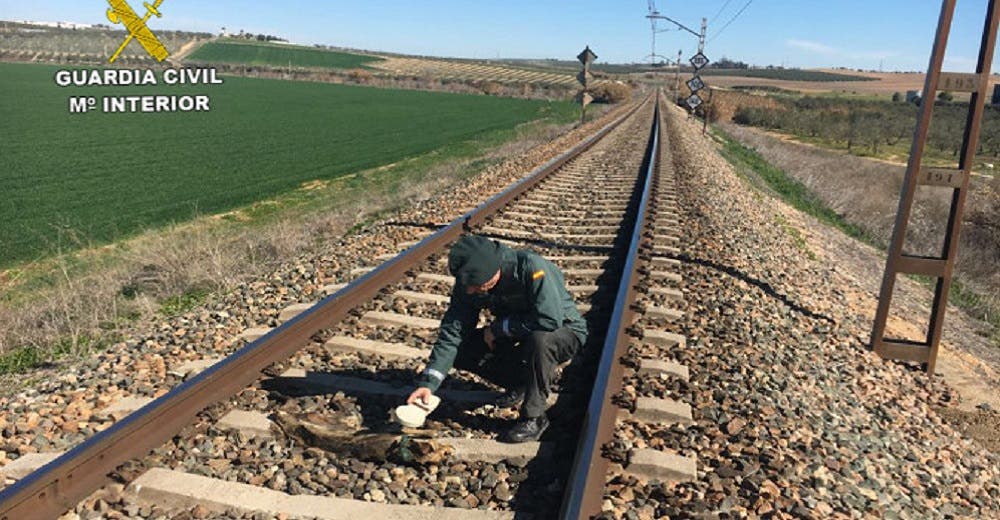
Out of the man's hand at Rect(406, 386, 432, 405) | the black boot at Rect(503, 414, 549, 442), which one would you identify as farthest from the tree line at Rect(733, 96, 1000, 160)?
the man's hand at Rect(406, 386, 432, 405)

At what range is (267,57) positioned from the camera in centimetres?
12306

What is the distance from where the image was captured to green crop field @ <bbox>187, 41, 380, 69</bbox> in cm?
11638

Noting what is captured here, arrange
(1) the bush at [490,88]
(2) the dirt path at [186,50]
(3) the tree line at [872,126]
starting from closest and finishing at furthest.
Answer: (3) the tree line at [872,126], (1) the bush at [490,88], (2) the dirt path at [186,50]

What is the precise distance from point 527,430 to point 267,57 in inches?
5127

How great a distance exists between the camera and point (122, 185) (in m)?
18.8

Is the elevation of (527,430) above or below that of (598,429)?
below

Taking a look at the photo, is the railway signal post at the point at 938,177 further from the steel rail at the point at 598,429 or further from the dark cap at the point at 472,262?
the dark cap at the point at 472,262

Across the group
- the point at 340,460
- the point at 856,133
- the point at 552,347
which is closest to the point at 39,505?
the point at 340,460

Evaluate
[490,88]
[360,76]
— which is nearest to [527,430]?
[490,88]

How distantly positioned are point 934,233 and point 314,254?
13.9m

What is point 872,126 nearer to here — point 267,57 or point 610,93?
point 610,93

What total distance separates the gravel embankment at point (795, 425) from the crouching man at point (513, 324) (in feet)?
1.71

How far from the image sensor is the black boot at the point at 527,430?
3734mm

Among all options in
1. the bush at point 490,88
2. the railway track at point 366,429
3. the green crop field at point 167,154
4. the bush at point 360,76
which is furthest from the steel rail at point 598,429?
the bush at point 360,76
